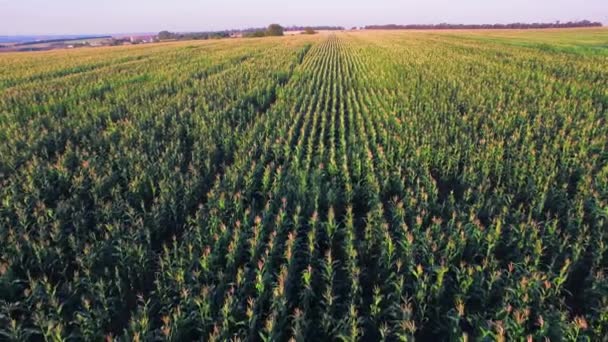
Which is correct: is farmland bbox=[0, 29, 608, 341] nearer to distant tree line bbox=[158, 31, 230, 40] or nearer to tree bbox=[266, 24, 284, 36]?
distant tree line bbox=[158, 31, 230, 40]

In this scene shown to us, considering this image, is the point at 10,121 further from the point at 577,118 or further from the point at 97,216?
the point at 577,118

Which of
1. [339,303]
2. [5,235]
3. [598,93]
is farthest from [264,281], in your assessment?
[598,93]

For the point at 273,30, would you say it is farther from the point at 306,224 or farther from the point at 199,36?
the point at 306,224

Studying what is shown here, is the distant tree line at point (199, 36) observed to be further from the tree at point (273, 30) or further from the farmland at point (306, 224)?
the farmland at point (306, 224)

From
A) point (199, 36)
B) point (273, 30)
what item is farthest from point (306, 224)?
point (199, 36)

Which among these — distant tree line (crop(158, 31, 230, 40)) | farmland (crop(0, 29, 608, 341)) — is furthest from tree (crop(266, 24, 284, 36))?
farmland (crop(0, 29, 608, 341))

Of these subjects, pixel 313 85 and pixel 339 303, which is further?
pixel 313 85

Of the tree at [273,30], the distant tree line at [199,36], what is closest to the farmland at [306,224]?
the distant tree line at [199,36]

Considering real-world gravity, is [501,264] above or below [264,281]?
below
